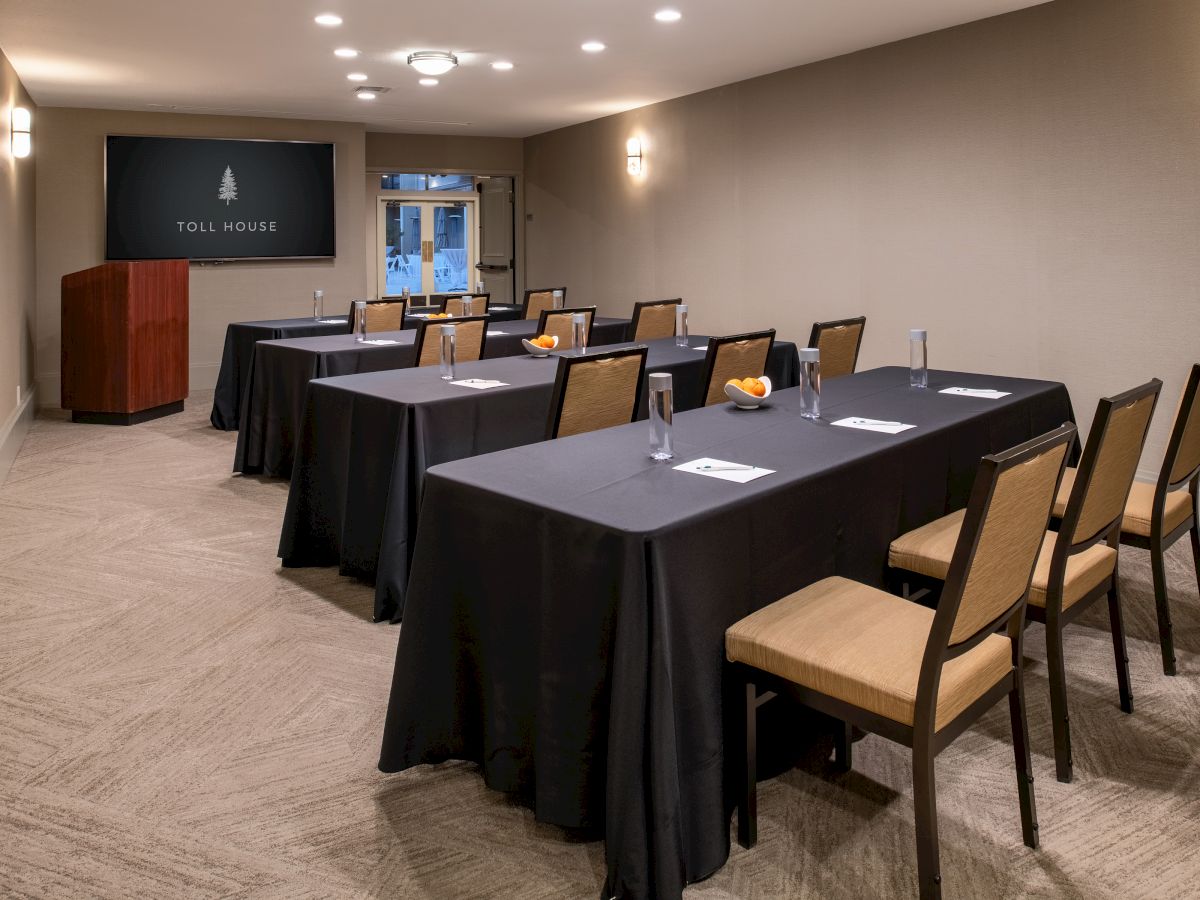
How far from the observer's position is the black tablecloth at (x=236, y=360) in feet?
24.3

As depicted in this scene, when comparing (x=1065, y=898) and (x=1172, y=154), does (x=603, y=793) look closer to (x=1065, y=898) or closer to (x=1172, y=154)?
(x=1065, y=898)

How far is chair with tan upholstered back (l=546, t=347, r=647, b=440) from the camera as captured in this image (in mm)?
Result: 3613

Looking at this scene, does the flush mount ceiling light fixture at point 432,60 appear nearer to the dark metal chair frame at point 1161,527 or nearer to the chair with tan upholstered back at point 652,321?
the chair with tan upholstered back at point 652,321

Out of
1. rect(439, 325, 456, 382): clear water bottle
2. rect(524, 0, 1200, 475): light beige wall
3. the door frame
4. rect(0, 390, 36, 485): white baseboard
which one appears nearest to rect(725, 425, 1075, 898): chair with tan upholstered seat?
rect(439, 325, 456, 382): clear water bottle

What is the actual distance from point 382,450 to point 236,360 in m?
4.32

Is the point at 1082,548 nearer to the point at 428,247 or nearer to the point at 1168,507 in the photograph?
the point at 1168,507

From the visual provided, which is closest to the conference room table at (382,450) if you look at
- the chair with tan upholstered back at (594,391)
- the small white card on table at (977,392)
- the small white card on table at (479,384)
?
the small white card on table at (479,384)

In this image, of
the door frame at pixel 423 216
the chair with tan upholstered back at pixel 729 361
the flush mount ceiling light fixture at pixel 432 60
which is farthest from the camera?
the door frame at pixel 423 216

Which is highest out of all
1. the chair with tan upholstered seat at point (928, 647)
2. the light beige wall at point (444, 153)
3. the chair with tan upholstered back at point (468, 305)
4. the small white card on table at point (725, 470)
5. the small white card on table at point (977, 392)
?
the light beige wall at point (444, 153)

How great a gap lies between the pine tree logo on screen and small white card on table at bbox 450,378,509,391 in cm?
664

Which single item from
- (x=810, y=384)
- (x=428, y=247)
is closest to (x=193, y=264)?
(x=428, y=247)

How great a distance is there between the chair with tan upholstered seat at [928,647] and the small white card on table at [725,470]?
31 centimetres

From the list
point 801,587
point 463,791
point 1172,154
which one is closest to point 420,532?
point 463,791

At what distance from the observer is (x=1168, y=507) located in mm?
3094
